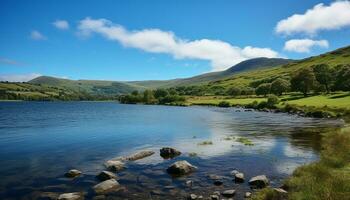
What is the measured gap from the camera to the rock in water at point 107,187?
2594 centimetres

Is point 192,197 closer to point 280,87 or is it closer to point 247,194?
point 247,194

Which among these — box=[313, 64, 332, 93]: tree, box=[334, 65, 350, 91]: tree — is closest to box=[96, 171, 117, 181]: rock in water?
box=[334, 65, 350, 91]: tree

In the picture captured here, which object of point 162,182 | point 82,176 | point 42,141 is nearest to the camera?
point 162,182

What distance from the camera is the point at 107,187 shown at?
26.5 meters

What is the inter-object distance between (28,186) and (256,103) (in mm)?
122276

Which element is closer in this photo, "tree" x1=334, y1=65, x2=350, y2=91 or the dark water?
the dark water

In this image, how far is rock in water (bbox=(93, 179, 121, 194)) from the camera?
85.1ft

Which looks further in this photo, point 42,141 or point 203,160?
point 42,141

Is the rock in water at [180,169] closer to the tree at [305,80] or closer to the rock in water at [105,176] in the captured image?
the rock in water at [105,176]

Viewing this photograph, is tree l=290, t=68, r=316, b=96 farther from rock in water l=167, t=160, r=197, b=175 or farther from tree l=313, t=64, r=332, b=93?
rock in water l=167, t=160, r=197, b=175

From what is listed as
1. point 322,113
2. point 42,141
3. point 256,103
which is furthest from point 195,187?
point 256,103

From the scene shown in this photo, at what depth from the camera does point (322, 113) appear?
88625 mm

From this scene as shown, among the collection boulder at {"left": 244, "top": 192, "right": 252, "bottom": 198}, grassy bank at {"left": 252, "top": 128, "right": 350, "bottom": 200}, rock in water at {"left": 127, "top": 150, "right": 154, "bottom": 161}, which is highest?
grassy bank at {"left": 252, "top": 128, "right": 350, "bottom": 200}

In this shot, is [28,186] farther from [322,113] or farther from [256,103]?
[256,103]
